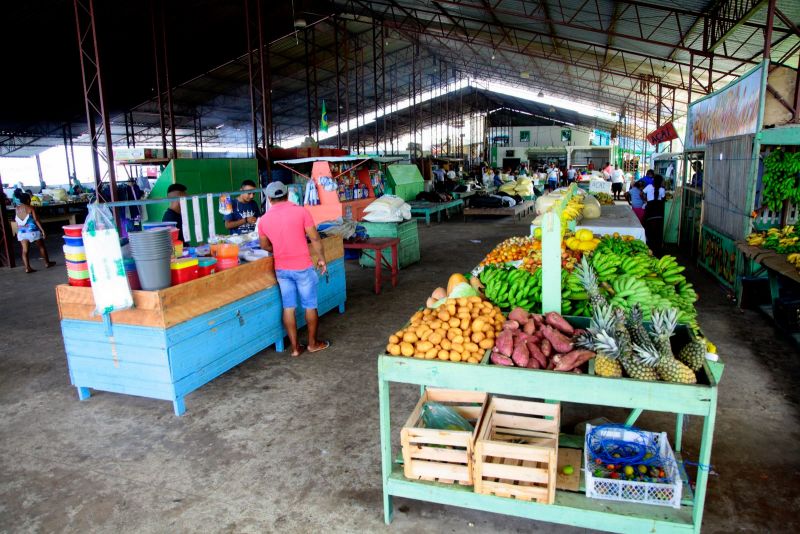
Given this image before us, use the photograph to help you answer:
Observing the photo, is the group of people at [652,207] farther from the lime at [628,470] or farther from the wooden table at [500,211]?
the lime at [628,470]

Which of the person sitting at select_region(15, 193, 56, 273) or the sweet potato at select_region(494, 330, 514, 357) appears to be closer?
the sweet potato at select_region(494, 330, 514, 357)

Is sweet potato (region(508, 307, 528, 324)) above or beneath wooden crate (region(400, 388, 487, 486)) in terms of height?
above

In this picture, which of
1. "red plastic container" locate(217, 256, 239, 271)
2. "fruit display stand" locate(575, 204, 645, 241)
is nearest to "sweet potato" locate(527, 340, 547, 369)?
"red plastic container" locate(217, 256, 239, 271)

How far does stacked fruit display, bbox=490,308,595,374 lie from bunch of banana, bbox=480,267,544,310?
63 cm

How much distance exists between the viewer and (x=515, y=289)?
390 centimetres

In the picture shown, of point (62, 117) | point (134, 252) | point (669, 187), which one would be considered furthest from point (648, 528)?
point (62, 117)

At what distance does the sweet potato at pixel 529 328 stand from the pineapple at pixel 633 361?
453 mm

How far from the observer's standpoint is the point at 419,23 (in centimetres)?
2012

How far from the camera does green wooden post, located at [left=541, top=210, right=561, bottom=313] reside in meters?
3.05

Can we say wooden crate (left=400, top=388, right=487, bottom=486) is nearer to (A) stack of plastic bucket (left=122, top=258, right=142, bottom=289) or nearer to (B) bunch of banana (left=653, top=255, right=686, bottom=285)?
(B) bunch of banana (left=653, top=255, right=686, bottom=285)

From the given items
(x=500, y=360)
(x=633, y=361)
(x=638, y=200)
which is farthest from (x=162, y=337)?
(x=638, y=200)

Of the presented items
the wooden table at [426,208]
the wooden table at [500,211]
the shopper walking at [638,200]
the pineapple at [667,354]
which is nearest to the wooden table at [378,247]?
the pineapple at [667,354]

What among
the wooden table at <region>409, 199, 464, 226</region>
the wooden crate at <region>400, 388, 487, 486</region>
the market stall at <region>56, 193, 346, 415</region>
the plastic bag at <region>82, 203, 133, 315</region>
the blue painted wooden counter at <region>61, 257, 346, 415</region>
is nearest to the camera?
the wooden crate at <region>400, 388, 487, 486</region>

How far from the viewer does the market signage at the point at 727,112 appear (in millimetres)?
6855
